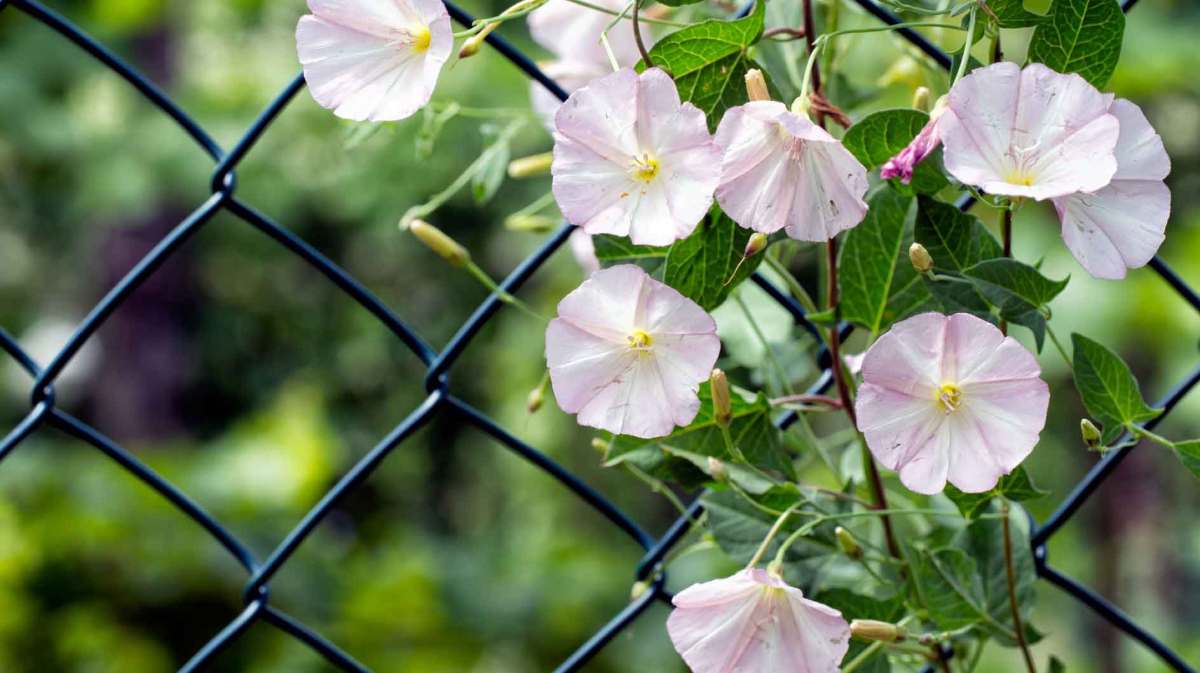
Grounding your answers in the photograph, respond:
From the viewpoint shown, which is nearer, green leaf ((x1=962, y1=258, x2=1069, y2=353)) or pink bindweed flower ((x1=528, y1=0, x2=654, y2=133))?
green leaf ((x1=962, y1=258, x2=1069, y2=353))

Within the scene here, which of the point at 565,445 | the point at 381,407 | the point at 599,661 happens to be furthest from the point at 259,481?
the point at 381,407

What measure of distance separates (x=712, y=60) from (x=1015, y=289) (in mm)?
136

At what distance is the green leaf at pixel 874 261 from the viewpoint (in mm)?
542

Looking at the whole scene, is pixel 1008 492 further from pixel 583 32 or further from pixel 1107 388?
pixel 583 32

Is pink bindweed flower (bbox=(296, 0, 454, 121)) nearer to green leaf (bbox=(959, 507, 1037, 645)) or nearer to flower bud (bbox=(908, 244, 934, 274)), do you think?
flower bud (bbox=(908, 244, 934, 274))

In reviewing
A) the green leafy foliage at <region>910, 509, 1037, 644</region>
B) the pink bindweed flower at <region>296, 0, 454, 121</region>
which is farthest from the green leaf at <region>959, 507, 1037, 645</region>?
the pink bindweed flower at <region>296, 0, 454, 121</region>

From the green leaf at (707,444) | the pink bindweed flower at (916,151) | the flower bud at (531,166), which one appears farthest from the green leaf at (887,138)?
the flower bud at (531,166)

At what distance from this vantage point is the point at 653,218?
45 centimetres

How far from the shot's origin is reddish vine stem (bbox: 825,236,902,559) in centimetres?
56

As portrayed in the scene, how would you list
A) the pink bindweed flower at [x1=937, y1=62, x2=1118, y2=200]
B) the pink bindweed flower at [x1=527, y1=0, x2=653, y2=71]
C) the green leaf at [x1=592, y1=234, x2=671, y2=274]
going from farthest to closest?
1. the pink bindweed flower at [x1=527, y1=0, x2=653, y2=71]
2. the green leaf at [x1=592, y1=234, x2=671, y2=274]
3. the pink bindweed flower at [x1=937, y1=62, x2=1118, y2=200]

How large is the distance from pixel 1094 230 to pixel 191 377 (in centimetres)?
363

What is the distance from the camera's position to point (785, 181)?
0.45 metres

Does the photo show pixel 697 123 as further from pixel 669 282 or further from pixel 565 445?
pixel 565 445

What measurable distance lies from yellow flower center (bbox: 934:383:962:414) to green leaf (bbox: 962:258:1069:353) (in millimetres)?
48
